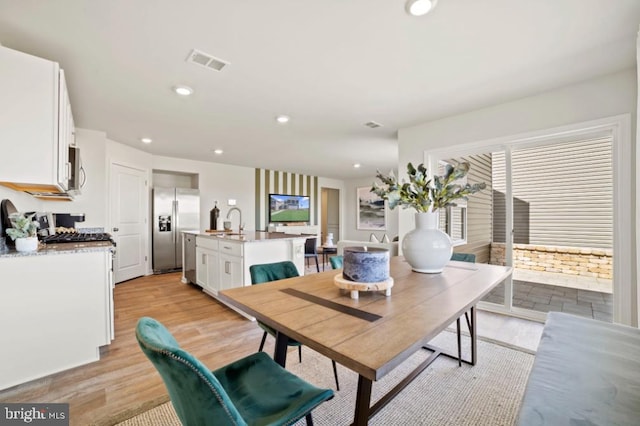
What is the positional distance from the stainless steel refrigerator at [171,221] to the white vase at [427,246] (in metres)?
5.15

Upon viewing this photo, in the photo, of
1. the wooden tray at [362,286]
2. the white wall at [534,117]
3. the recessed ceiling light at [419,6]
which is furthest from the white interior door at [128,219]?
the recessed ceiling light at [419,6]

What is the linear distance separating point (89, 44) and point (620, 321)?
4917 millimetres

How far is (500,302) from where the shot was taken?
325 cm

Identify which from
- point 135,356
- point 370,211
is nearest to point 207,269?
point 135,356

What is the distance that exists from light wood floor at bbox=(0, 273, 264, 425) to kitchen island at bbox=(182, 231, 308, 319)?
1.08 ft

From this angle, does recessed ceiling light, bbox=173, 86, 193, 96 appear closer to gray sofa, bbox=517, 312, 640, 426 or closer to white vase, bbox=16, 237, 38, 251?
white vase, bbox=16, 237, 38, 251

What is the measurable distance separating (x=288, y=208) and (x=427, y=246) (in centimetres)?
625

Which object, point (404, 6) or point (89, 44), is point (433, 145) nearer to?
point (404, 6)

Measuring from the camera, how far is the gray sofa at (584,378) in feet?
2.73

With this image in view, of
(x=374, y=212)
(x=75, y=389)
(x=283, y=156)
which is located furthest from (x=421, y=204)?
(x=374, y=212)

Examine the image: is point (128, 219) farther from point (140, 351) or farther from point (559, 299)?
point (559, 299)

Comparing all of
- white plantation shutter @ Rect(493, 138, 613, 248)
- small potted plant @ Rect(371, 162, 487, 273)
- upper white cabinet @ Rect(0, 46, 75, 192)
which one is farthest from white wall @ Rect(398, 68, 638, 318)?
upper white cabinet @ Rect(0, 46, 75, 192)

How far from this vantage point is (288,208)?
773 centimetres

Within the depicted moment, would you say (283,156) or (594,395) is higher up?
(283,156)
